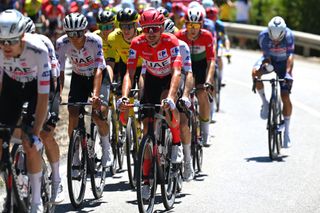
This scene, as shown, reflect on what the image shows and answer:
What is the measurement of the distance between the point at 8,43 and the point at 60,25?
56.1 ft

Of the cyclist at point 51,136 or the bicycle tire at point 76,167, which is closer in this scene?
the cyclist at point 51,136

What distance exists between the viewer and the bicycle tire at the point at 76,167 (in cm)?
1009

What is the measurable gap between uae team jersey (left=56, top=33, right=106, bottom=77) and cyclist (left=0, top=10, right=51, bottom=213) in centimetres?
179

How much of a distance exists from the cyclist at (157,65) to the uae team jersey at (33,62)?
4.57 feet

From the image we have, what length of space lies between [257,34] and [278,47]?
16.2m

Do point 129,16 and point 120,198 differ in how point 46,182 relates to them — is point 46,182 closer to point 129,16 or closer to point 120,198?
point 120,198

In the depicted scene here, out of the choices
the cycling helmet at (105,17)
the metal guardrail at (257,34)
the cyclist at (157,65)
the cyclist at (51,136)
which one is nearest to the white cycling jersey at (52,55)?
the cyclist at (51,136)

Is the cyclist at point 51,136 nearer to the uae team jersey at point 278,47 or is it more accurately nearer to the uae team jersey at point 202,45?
the uae team jersey at point 202,45

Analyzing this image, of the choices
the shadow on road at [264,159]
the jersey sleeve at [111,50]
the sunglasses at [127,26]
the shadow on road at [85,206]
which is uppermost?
the sunglasses at [127,26]

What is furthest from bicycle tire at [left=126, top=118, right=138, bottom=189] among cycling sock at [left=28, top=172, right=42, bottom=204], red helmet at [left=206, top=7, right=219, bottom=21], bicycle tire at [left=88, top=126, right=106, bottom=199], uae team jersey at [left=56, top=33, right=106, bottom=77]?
red helmet at [left=206, top=7, right=219, bottom=21]

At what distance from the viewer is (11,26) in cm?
818

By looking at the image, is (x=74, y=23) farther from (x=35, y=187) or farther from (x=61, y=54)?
(x=35, y=187)

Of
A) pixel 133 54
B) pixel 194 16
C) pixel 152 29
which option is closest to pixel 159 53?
pixel 133 54

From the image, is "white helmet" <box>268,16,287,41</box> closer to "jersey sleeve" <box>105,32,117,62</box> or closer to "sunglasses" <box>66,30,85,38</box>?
"jersey sleeve" <box>105,32,117,62</box>
